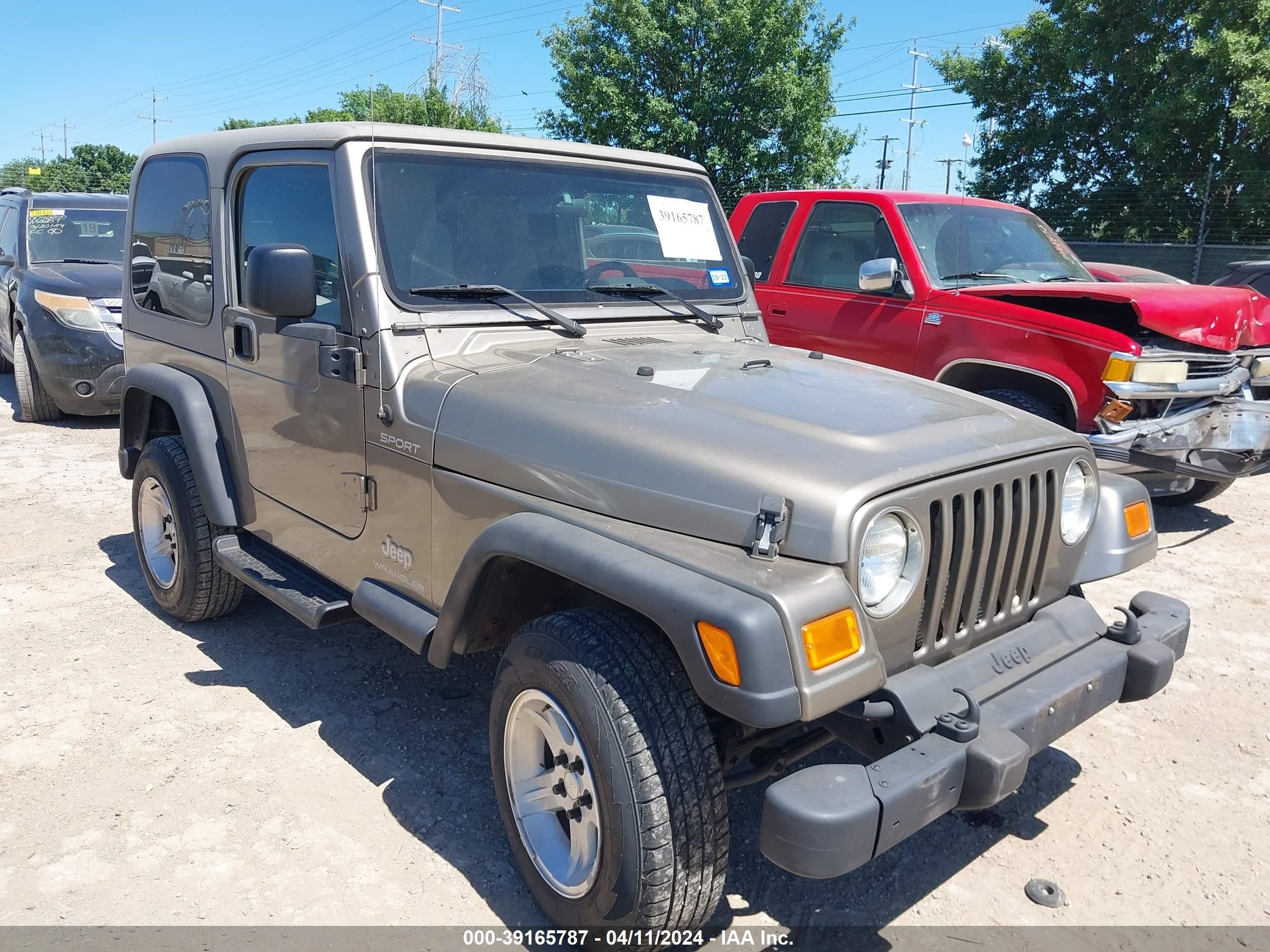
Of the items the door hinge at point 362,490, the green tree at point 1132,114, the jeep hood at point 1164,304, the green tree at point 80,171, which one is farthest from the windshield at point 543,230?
the green tree at point 80,171

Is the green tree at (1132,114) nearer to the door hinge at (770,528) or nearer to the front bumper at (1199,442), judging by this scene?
the front bumper at (1199,442)

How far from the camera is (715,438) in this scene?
238 centimetres

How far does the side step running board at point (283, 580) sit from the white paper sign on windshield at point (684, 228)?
1.77 meters

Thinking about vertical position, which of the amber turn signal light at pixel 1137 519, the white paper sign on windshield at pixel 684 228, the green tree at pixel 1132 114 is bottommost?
the amber turn signal light at pixel 1137 519

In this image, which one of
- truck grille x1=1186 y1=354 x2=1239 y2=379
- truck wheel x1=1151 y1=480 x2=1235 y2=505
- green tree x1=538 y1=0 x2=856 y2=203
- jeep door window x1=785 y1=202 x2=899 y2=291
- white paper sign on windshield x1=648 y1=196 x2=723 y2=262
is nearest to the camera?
white paper sign on windshield x1=648 y1=196 x2=723 y2=262

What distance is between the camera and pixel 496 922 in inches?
102

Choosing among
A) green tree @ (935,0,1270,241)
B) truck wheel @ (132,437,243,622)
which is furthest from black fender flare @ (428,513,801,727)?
green tree @ (935,0,1270,241)

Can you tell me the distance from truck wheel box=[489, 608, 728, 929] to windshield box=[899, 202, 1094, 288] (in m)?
4.55

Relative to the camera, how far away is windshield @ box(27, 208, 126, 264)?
8.98 m

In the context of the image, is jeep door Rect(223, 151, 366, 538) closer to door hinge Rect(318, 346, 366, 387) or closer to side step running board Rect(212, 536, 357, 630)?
door hinge Rect(318, 346, 366, 387)

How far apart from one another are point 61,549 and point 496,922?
4.10 m

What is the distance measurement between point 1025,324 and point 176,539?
15.0 ft

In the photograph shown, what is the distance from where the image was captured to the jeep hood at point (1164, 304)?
5.31 m

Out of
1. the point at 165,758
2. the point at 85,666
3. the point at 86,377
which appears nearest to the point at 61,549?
the point at 85,666
